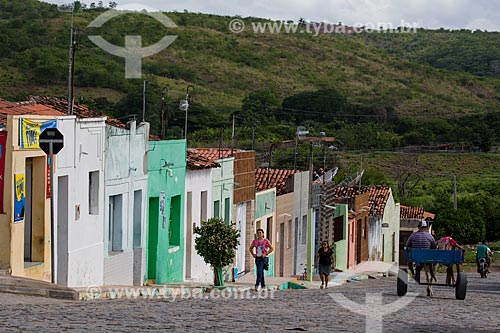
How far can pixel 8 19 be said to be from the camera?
109688 millimetres

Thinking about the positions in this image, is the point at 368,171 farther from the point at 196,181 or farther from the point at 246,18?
the point at 246,18

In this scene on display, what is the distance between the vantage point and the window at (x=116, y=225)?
25547mm

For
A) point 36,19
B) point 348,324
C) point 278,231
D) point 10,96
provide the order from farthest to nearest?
point 36,19 → point 10,96 → point 278,231 → point 348,324

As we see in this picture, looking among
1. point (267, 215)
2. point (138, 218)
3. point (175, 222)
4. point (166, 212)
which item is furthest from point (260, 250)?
point (267, 215)

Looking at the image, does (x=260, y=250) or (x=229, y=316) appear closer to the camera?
(x=229, y=316)

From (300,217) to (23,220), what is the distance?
926 inches

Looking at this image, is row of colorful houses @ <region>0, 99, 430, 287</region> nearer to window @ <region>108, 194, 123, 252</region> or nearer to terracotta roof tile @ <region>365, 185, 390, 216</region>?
window @ <region>108, 194, 123, 252</region>

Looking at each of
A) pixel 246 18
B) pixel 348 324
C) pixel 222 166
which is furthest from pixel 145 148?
pixel 246 18

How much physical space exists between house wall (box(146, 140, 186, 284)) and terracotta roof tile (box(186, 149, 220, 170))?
0.51 metres

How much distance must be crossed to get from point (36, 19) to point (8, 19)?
4483mm

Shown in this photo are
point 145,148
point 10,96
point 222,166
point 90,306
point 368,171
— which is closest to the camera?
point 90,306

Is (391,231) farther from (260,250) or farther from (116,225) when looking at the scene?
(260,250)

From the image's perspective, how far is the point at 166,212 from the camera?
28.6m

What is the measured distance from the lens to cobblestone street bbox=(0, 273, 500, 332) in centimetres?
1242
